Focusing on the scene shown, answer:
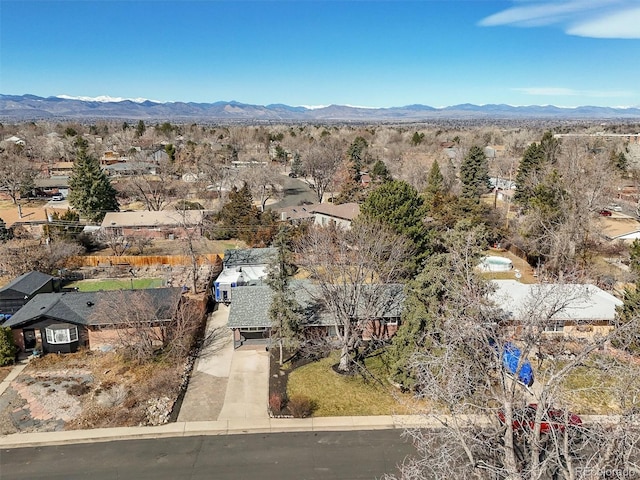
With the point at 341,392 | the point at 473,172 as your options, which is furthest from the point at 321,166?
the point at 341,392

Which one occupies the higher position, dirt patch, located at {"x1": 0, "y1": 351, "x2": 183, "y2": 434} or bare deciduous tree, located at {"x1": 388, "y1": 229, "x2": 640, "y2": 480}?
bare deciduous tree, located at {"x1": 388, "y1": 229, "x2": 640, "y2": 480}

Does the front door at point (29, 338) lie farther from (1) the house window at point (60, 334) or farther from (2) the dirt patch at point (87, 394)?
(2) the dirt patch at point (87, 394)

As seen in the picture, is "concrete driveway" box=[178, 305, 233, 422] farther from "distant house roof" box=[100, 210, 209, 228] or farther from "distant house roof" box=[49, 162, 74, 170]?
"distant house roof" box=[49, 162, 74, 170]

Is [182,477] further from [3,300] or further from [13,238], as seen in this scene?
[13,238]

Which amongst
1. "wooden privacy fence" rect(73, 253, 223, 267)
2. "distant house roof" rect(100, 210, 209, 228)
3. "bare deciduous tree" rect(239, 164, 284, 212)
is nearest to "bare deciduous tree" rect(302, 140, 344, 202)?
"bare deciduous tree" rect(239, 164, 284, 212)

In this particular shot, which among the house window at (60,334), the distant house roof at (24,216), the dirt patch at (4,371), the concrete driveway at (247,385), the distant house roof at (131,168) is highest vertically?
the distant house roof at (131,168)

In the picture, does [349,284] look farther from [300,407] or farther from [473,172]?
[473,172]

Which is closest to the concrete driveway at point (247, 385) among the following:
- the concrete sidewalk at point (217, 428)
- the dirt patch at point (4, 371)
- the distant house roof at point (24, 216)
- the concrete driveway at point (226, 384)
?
the concrete driveway at point (226, 384)
